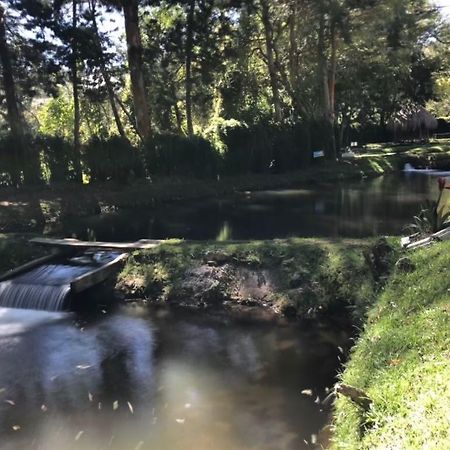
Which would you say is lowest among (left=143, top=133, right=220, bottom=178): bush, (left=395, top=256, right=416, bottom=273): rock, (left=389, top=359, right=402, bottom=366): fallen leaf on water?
(left=389, top=359, right=402, bottom=366): fallen leaf on water

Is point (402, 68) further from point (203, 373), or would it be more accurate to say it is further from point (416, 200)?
point (203, 373)

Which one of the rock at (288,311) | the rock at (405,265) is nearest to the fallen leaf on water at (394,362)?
the rock at (405,265)

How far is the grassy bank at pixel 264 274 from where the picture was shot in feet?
35.3

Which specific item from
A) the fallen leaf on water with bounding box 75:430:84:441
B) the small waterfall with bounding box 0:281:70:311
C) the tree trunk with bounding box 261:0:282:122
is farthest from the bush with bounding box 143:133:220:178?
the fallen leaf on water with bounding box 75:430:84:441

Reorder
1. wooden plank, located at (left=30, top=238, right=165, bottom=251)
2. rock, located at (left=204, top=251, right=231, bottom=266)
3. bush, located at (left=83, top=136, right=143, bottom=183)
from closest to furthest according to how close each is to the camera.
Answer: rock, located at (left=204, top=251, right=231, bottom=266), wooden plank, located at (left=30, top=238, right=165, bottom=251), bush, located at (left=83, top=136, right=143, bottom=183)

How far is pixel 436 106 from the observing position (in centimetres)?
7331

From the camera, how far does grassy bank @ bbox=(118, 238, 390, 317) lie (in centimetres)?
1077

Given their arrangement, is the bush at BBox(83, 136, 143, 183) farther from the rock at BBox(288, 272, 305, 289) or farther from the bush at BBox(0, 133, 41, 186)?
the rock at BBox(288, 272, 305, 289)

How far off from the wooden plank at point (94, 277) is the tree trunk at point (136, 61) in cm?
1640

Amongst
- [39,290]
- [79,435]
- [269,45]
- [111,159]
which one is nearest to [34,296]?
[39,290]

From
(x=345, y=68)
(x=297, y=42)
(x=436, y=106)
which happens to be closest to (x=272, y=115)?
(x=297, y=42)

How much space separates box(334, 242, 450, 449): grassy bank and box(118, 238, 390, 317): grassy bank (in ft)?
6.76

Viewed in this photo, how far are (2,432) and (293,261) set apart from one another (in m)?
6.36

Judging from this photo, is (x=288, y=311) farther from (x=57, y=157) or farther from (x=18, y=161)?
(x=57, y=157)
